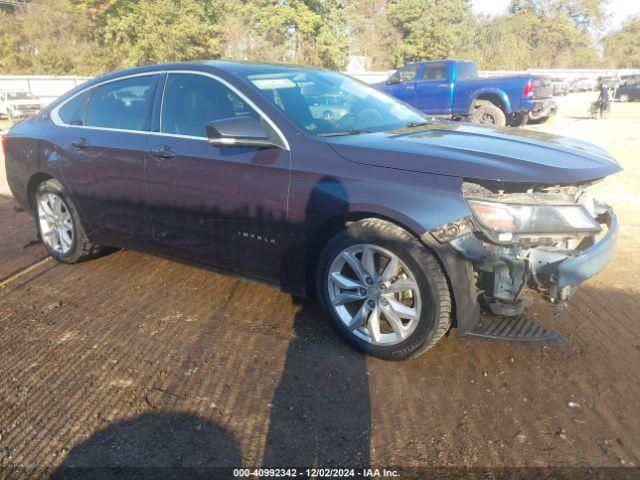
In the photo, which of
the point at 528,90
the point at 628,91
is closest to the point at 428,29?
the point at 628,91

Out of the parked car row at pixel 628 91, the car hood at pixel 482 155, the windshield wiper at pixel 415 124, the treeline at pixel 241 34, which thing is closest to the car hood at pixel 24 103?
the treeline at pixel 241 34

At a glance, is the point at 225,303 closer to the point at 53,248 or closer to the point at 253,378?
the point at 253,378

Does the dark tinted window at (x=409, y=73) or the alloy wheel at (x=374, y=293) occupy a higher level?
the dark tinted window at (x=409, y=73)

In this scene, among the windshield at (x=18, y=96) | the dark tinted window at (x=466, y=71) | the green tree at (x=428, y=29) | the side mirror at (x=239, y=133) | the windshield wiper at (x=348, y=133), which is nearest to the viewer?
the side mirror at (x=239, y=133)

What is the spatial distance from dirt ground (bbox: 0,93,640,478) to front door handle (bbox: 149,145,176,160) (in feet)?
3.55

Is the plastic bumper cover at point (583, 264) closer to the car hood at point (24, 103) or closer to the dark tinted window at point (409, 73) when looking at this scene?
the dark tinted window at point (409, 73)

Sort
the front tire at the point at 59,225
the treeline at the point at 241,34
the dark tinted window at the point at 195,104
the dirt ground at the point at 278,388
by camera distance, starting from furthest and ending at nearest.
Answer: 1. the treeline at the point at 241,34
2. the front tire at the point at 59,225
3. the dark tinted window at the point at 195,104
4. the dirt ground at the point at 278,388

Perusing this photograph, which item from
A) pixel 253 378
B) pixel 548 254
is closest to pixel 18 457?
pixel 253 378

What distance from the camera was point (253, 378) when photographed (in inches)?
117

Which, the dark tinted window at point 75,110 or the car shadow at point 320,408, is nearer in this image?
the car shadow at point 320,408

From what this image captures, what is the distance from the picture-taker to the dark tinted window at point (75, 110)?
4465 millimetres

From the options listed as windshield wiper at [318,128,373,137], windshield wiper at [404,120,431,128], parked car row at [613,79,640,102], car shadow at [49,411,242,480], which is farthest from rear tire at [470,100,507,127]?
parked car row at [613,79,640,102]

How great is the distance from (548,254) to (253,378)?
68.5 inches

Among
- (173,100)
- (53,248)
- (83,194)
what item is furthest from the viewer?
(53,248)
